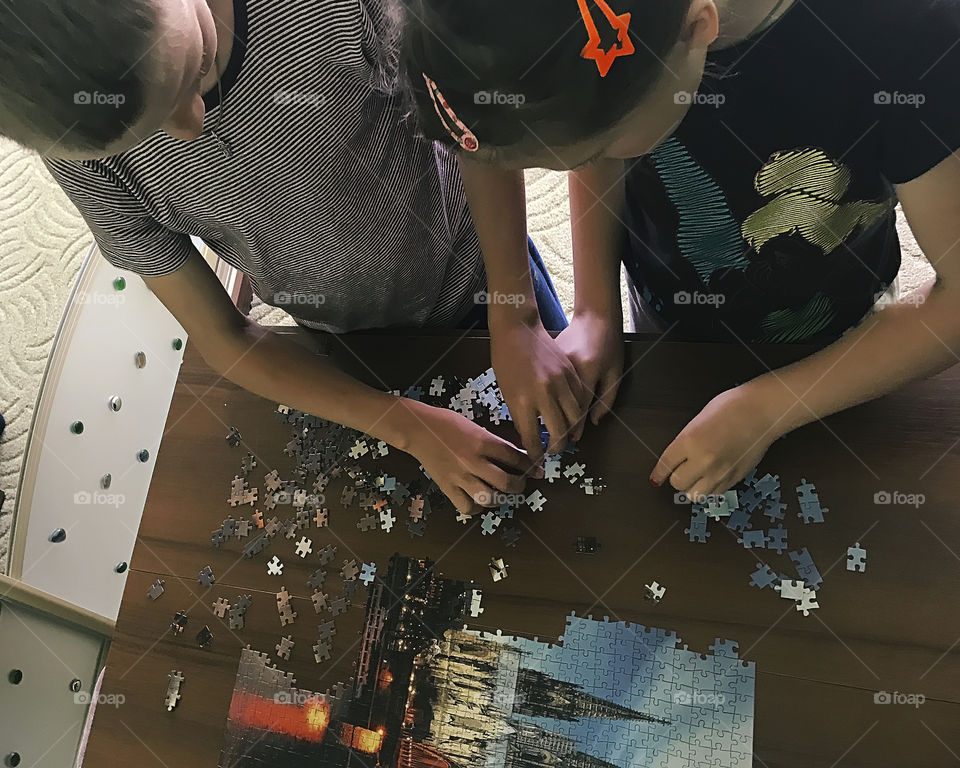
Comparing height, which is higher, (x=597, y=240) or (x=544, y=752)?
(x=597, y=240)

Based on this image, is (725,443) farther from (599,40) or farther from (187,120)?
(187,120)

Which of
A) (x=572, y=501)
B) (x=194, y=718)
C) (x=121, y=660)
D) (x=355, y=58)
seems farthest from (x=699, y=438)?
(x=121, y=660)

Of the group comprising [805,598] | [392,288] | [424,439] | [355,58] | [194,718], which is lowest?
[194,718]

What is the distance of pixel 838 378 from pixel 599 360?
0.29m

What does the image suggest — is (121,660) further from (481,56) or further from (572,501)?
(481,56)

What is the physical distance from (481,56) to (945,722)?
0.78 metres

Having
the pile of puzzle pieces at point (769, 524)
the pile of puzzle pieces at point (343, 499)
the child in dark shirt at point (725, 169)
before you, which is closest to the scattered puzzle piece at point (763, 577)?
the pile of puzzle pieces at point (769, 524)

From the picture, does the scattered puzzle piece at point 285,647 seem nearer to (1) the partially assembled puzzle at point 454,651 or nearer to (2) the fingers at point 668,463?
(1) the partially assembled puzzle at point 454,651

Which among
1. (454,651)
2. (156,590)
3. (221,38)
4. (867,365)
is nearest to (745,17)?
(867,365)

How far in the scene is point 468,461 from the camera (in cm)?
89

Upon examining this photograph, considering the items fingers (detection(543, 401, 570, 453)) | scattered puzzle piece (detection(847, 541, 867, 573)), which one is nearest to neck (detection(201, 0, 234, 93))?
fingers (detection(543, 401, 570, 453))

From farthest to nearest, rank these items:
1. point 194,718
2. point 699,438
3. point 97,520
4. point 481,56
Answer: point 97,520 < point 194,718 < point 699,438 < point 481,56

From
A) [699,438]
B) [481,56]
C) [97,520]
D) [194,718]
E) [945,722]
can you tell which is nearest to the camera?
[481,56]

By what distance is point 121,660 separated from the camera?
994 millimetres
